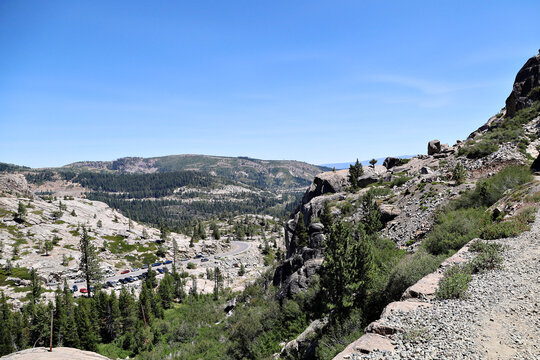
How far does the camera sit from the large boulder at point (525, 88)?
243 feet

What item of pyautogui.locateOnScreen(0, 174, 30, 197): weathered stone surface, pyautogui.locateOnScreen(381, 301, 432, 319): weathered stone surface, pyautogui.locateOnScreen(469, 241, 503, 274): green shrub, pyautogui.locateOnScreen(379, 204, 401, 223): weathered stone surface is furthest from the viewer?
pyautogui.locateOnScreen(0, 174, 30, 197): weathered stone surface

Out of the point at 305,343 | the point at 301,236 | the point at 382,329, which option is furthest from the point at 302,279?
the point at 382,329

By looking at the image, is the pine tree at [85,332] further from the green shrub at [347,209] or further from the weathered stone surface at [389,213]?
the weathered stone surface at [389,213]

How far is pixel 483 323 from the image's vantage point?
1274 centimetres

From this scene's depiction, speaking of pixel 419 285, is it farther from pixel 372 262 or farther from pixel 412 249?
pixel 412 249

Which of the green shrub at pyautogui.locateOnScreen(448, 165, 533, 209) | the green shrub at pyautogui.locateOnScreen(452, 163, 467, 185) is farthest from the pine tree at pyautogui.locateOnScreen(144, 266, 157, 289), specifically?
the green shrub at pyautogui.locateOnScreen(448, 165, 533, 209)

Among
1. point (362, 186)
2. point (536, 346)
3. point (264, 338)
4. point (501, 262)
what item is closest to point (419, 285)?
point (501, 262)

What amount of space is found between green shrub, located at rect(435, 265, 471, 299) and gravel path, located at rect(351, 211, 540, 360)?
1.23ft

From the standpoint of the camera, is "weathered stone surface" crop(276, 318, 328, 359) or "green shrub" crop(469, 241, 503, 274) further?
"weathered stone surface" crop(276, 318, 328, 359)

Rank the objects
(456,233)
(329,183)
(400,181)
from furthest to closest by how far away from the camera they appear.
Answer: (329,183) < (400,181) < (456,233)

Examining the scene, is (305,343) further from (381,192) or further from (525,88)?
(525,88)

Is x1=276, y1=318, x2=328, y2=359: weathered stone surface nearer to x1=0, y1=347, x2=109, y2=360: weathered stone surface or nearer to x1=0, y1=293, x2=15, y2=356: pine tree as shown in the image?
x1=0, y1=347, x2=109, y2=360: weathered stone surface

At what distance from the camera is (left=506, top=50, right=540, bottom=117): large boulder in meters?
74.1

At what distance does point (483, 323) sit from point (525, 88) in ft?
332
